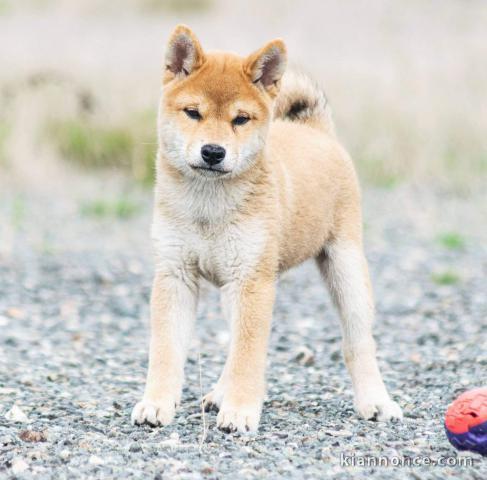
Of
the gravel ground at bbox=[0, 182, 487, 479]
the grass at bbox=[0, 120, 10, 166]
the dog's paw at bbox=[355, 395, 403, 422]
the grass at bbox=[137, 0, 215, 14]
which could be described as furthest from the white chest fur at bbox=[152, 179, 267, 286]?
the grass at bbox=[137, 0, 215, 14]

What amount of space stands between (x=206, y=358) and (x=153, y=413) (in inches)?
70.1

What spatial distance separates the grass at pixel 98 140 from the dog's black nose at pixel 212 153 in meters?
7.49

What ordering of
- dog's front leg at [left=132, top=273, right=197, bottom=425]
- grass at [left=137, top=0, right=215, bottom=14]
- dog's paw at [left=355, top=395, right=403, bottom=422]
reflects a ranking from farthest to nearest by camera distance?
grass at [left=137, top=0, right=215, bottom=14], dog's paw at [left=355, top=395, right=403, bottom=422], dog's front leg at [left=132, top=273, right=197, bottom=425]

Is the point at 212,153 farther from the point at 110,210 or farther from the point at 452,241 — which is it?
the point at 110,210

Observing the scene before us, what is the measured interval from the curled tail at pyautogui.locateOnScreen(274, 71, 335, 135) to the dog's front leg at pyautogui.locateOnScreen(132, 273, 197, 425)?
1393 millimetres

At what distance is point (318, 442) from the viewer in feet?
13.6

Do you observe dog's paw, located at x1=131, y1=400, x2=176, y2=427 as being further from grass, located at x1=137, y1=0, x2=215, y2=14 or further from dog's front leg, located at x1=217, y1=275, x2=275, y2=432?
grass, located at x1=137, y1=0, x2=215, y2=14

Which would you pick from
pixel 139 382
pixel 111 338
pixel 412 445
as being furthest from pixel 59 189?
pixel 412 445

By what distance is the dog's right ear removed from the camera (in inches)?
179

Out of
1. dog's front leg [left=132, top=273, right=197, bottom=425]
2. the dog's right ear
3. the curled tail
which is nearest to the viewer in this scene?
dog's front leg [left=132, top=273, right=197, bottom=425]

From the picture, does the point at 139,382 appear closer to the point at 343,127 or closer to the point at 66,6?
the point at 343,127

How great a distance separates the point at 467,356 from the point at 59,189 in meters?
6.68

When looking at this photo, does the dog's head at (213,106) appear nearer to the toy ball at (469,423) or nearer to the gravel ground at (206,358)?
the gravel ground at (206,358)

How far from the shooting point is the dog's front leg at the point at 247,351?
171 inches
